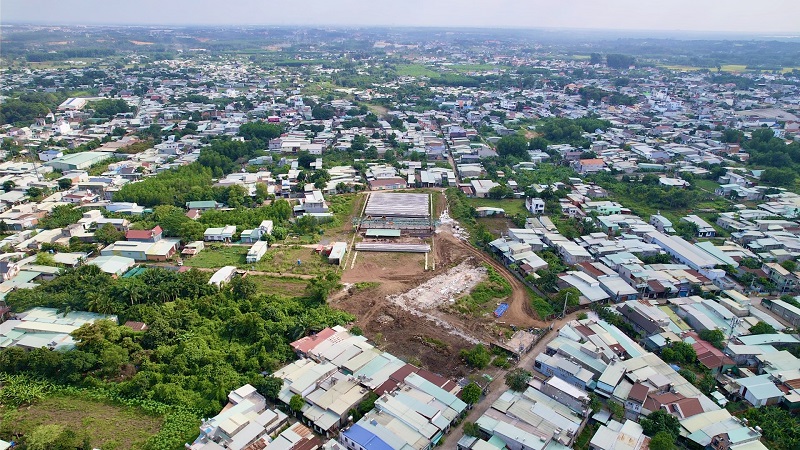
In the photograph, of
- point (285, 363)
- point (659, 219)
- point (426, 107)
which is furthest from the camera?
point (426, 107)

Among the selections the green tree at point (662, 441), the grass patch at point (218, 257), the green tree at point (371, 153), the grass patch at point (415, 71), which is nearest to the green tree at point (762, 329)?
the green tree at point (662, 441)

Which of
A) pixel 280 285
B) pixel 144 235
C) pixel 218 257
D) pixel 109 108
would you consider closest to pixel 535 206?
pixel 280 285

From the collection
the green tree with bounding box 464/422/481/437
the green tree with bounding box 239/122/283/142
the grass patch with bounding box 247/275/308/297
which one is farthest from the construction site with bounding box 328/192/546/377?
the green tree with bounding box 239/122/283/142

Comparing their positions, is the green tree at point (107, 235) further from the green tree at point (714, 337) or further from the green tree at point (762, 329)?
the green tree at point (762, 329)

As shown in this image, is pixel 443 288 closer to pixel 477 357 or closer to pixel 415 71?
pixel 477 357

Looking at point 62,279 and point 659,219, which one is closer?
point 62,279

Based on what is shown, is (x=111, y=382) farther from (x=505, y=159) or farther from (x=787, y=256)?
(x=505, y=159)

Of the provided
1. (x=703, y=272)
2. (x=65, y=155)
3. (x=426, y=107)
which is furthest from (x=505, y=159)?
(x=65, y=155)
